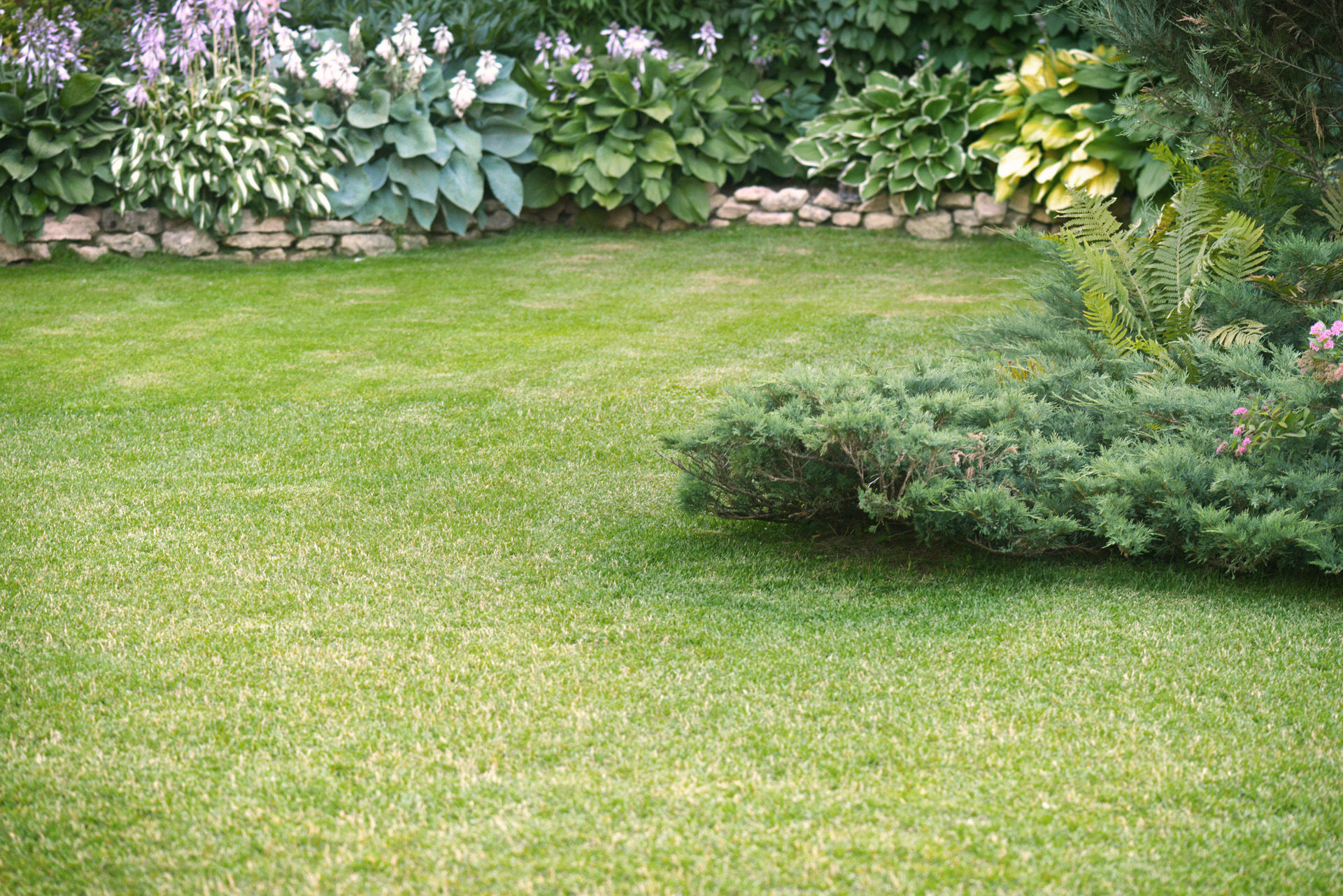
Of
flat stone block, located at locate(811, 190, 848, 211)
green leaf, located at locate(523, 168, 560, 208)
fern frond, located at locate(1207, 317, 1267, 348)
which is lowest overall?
fern frond, located at locate(1207, 317, 1267, 348)

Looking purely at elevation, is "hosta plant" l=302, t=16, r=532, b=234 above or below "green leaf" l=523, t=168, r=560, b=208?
above

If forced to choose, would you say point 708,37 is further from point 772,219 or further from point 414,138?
point 414,138

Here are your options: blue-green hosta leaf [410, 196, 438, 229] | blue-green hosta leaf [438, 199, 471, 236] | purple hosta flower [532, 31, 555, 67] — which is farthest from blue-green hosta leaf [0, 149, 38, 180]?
purple hosta flower [532, 31, 555, 67]

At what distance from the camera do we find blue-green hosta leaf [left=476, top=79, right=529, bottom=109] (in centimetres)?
870

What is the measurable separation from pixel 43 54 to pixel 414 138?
8.25 feet

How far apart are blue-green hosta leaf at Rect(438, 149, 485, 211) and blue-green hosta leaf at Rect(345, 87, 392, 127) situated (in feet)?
1.84

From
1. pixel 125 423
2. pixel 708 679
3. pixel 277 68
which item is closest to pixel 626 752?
pixel 708 679

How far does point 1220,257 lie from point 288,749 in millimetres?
3290

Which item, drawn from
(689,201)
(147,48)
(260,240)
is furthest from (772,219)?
(147,48)

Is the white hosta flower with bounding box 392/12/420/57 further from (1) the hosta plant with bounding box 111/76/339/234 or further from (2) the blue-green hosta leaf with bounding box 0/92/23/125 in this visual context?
(2) the blue-green hosta leaf with bounding box 0/92/23/125

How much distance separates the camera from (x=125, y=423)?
4.62 m

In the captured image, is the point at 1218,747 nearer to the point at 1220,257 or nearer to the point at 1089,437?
the point at 1089,437

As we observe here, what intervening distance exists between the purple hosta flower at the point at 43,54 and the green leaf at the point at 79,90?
9 cm

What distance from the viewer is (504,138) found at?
8.74 meters
